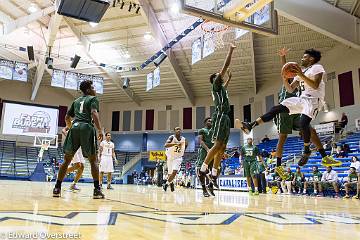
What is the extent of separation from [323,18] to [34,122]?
66.6ft

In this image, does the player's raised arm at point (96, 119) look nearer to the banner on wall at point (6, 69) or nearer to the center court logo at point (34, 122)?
the banner on wall at point (6, 69)

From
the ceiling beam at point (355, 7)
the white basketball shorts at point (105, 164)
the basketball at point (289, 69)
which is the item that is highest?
the ceiling beam at point (355, 7)

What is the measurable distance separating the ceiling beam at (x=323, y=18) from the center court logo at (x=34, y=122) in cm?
1877

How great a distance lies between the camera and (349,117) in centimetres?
1970

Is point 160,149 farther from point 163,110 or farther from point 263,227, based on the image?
point 263,227

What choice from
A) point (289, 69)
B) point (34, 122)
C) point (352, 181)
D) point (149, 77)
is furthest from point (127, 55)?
point (289, 69)

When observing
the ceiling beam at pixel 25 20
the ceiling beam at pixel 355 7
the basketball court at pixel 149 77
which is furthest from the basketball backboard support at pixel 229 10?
the ceiling beam at pixel 25 20

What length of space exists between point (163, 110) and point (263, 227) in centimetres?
2940

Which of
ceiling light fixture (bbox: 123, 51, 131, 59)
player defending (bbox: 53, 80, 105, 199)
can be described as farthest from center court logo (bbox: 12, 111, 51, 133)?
player defending (bbox: 53, 80, 105, 199)

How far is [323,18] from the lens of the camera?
49.9ft

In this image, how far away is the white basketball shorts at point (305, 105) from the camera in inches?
178

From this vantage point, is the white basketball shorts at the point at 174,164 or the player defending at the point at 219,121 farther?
the white basketball shorts at the point at 174,164

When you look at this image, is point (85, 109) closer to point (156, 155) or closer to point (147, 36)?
point (147, 36)

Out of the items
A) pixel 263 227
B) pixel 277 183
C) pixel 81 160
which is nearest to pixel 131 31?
pixel 277 183
